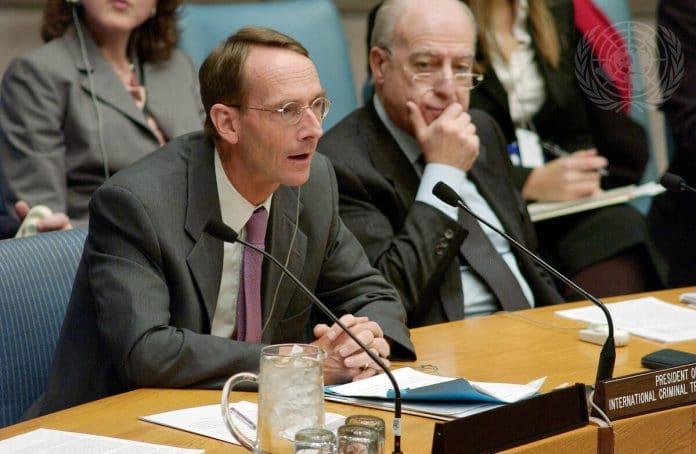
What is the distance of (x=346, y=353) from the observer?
1.74 meters

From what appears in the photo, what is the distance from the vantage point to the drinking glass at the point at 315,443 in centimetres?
124

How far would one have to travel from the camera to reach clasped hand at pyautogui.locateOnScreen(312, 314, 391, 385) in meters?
1.75

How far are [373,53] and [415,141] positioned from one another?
0.87 feet

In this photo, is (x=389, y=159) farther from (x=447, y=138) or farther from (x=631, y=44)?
(x=631, y=44)

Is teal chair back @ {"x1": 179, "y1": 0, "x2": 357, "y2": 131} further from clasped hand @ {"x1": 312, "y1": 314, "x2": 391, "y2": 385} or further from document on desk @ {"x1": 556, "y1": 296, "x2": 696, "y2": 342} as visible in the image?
clasped hand @ {"x1": 312, "y1": 314, "x2": 391, "y2": 385}

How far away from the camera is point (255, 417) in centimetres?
151

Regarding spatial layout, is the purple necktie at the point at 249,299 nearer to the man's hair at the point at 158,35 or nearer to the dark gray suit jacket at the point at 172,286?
the dark gray suit jacket at the point at 172,286

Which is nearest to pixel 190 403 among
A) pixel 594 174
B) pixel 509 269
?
pixel 509 269

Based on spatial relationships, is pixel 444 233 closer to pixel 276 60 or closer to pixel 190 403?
pixel 276 60

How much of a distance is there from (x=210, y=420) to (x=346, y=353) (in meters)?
0.30

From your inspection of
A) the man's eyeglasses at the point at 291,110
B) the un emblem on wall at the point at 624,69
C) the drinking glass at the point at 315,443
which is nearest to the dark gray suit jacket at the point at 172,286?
the man's eyeglasses at the point at 291,110

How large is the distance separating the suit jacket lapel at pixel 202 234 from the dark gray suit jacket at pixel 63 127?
3.18 feet

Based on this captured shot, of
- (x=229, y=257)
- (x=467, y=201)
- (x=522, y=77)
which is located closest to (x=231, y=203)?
(x=229, y=257)

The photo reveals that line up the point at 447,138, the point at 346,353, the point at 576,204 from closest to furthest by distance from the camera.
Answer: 1. the point at 346,353
2. the point at 447,138
3. the point at 576,204
